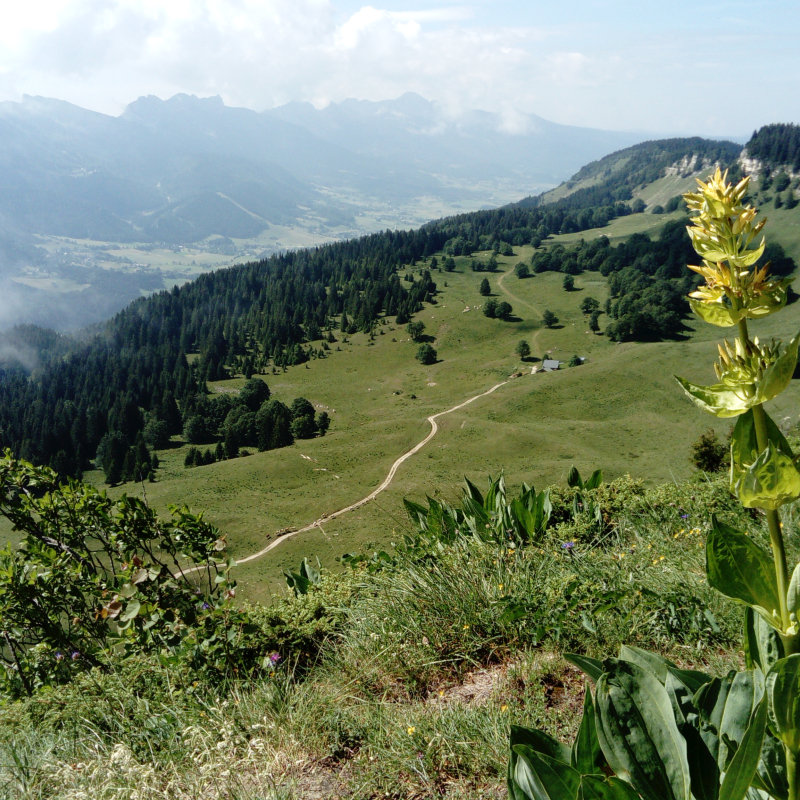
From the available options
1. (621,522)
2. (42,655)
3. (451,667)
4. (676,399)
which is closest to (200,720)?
(451,667)

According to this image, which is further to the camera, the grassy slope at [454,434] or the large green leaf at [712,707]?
the grassy slope at [454,434]

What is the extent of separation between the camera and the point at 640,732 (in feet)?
6.69

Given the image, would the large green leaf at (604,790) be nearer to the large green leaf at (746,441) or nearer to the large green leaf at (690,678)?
the large green leaf at (690,678)

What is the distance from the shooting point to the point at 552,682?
390cm

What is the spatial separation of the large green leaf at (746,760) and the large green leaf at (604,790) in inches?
12.4

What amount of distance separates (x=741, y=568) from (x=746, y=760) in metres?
0.55

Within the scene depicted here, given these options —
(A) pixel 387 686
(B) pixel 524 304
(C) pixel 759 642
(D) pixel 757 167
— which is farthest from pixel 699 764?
(D) pixel 757 167

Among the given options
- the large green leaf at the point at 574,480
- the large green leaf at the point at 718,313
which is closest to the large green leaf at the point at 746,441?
the large green leaf at the point at 718,313

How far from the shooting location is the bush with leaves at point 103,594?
4867mm

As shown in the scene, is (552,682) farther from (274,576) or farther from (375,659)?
(274,576)

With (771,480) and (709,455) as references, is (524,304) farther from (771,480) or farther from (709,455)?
(771,480)

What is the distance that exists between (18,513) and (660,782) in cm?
663

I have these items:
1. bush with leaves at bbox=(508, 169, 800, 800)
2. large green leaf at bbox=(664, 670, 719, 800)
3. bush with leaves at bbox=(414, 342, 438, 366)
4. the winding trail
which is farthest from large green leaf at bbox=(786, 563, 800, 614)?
bush with leaves at bbox=(414, 342, 438, 366)

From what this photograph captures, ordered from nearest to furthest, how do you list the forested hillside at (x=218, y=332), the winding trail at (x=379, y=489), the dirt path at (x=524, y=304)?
the winding trail at (x=379, y=489) < the dirt path at (x=524, y=304) < the forested hillside at (x=218, y=332)
